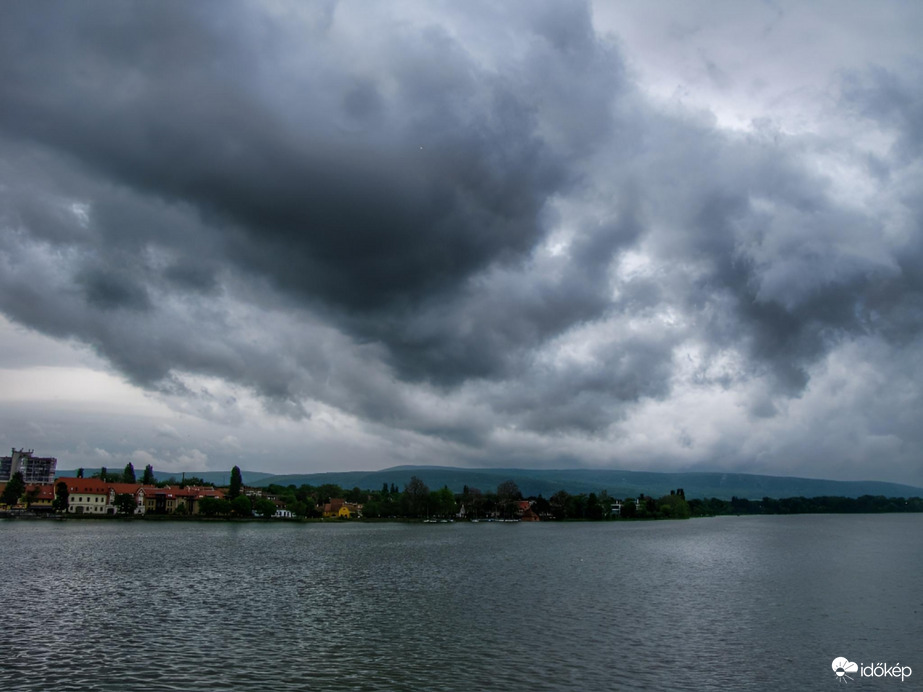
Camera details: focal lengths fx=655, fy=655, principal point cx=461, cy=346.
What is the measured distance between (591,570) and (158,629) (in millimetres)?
53467

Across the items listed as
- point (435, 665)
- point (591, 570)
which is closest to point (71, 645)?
point (435, 665)

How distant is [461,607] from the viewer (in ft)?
175
